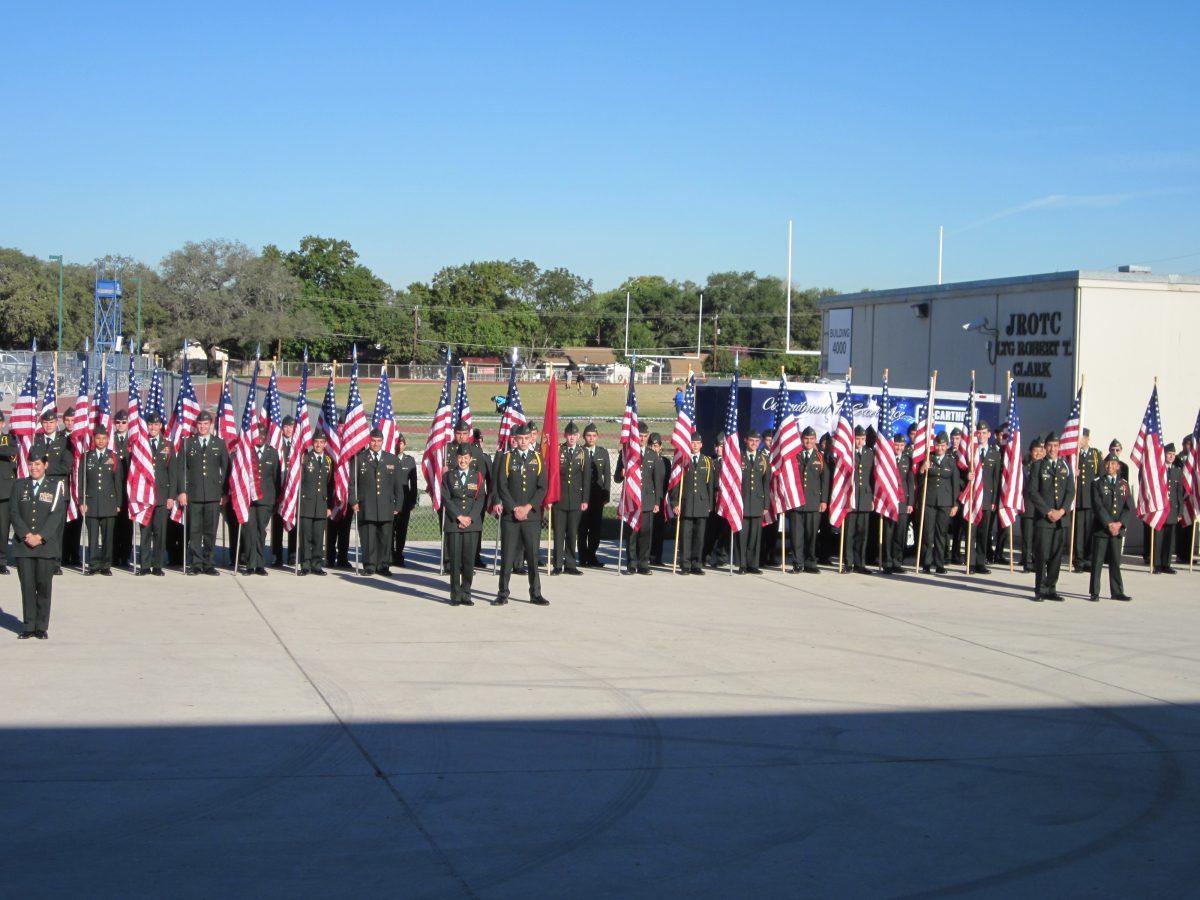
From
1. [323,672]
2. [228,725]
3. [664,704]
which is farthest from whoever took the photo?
[323,672]

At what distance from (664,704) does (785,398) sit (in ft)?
26.6

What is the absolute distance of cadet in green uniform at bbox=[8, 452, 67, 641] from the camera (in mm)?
10547

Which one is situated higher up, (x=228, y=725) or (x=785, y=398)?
(x=785, y=398)

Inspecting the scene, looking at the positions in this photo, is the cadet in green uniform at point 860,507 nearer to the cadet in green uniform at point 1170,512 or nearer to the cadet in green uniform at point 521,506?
the cadet in green uniform at point 1170,512

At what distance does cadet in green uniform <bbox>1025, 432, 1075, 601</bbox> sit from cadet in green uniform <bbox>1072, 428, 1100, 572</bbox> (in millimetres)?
1987

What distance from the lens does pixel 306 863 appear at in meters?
6.01

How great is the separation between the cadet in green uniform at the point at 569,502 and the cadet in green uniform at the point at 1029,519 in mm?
5341

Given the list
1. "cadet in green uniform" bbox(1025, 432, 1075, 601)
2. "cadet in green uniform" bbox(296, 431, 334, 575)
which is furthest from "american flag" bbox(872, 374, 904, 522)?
"cadet in green uniform" bbox(296, 431, 334, 575)

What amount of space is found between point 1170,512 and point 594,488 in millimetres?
7907

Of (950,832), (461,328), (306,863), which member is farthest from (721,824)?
(461,328)

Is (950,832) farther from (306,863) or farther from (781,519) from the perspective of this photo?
(781,519)

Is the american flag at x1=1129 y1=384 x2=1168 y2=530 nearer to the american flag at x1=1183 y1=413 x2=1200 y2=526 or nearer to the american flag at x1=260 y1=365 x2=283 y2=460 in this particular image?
the american flag at x1=1183 y1=413 x2=1200 y2=526

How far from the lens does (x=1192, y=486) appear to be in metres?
17.5

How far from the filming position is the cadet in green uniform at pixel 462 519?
1301 cm
